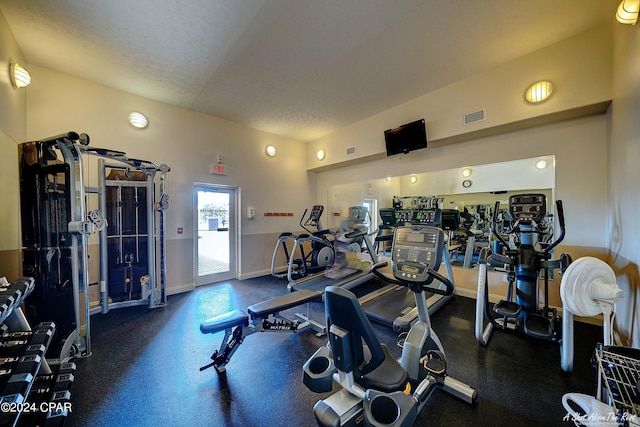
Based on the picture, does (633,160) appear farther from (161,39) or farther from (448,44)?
(161,39)

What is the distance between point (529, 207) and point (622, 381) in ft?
6.85

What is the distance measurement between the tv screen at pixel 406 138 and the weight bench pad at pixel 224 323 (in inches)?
147

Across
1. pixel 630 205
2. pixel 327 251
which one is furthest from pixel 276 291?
pixel 630 205

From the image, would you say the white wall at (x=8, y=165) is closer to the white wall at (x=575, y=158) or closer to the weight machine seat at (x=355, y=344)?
the weight machine seat at (x=355, y=344)

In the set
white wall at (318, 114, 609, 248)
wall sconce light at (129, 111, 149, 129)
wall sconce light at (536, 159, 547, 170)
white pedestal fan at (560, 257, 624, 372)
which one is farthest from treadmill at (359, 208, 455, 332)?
wall sconce light at (129, 111, 149, 129)

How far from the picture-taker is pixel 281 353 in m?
2.44

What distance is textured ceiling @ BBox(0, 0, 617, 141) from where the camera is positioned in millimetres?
2312

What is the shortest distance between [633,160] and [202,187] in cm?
583

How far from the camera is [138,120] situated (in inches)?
153

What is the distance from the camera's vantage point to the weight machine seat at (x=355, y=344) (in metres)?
1.18

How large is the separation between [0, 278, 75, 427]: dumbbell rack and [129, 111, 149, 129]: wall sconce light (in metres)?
2.98

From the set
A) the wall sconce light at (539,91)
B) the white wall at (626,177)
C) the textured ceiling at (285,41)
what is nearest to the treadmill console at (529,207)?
the white wall at (626,177)

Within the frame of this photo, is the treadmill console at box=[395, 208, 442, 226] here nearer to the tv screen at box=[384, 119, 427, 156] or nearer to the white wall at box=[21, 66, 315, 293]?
the tv screen at box=[384, 119, 427, 156]

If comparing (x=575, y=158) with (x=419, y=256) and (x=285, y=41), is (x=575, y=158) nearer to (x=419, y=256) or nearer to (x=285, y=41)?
(x=419, y=256)
